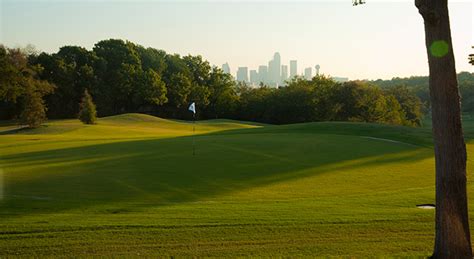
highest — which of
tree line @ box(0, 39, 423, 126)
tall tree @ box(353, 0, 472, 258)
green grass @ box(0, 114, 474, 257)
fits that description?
tree line @ box(0, 39, 423, 126)

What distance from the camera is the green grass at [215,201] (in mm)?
9258

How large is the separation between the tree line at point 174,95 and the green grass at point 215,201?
179ft

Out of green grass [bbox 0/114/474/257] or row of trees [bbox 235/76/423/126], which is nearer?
green grass [bbox 0/114/474/257]

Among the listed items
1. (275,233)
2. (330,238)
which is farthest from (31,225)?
(330,238)

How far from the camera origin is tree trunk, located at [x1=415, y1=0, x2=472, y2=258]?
795 centimetres

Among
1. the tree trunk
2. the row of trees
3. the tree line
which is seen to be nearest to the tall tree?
the tree trunk

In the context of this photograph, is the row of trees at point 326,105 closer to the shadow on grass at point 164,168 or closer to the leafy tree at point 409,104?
the leafy tree at point 409,104

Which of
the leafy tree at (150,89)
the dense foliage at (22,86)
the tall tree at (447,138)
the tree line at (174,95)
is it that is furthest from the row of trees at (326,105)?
the tall tree at (447,138)

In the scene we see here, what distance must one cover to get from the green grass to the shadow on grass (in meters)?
0.05

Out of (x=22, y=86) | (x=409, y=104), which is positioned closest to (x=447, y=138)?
(x=22, y=86)

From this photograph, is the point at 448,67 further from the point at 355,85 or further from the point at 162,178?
the point at 355,85

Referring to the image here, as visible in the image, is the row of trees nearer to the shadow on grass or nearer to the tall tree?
the shadow on grass

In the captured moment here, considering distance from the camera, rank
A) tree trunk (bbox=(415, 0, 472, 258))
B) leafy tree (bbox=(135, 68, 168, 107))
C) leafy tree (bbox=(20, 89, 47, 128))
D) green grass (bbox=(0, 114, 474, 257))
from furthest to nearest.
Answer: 1. leafy tree (bbox=(135, 68, 168, 107))
2. leafy tree (bbox=(20, 89, 47, 128))
3. green grass (bbox=(0, 114, 474, 257))
4. tree trunk (bbox=(415, 0, 472, 258))

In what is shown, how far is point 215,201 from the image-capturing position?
13.3 metres
